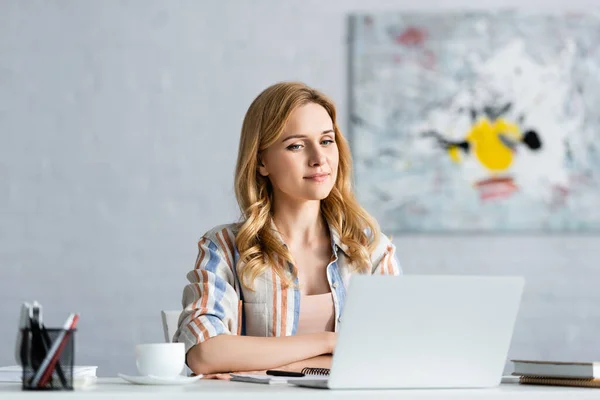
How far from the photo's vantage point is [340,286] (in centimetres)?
197

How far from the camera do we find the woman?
6.31 feet

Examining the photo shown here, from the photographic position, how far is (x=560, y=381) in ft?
4.29

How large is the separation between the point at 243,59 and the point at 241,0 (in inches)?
9.4

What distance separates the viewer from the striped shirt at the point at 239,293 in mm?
1826

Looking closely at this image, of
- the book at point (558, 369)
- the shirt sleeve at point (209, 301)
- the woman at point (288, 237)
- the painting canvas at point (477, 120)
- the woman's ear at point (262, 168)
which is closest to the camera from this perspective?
the book at point (558, 369)

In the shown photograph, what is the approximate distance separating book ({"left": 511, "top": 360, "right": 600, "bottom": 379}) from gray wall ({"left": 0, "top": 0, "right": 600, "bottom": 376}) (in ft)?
6.63

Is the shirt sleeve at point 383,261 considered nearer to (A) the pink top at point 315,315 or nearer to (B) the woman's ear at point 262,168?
(A) the pink top at point 315,315

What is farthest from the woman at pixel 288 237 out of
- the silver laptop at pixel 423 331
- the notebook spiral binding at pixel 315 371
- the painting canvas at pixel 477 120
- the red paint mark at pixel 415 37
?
the red paint mark at pixel 415 37

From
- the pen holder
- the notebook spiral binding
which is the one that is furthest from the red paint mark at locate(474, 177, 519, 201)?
the pen holder

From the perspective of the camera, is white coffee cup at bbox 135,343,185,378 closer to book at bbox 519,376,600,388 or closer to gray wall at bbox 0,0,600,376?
book at bbox 519,376,600,388

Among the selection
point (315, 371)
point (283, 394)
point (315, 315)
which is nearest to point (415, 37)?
point (315, 315)

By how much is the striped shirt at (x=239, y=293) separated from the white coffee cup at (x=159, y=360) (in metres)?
0.44

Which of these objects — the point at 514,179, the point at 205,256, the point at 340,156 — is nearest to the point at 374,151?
the point at 514,179

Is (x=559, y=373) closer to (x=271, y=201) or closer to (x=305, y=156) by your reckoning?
(x=305, y=156)
